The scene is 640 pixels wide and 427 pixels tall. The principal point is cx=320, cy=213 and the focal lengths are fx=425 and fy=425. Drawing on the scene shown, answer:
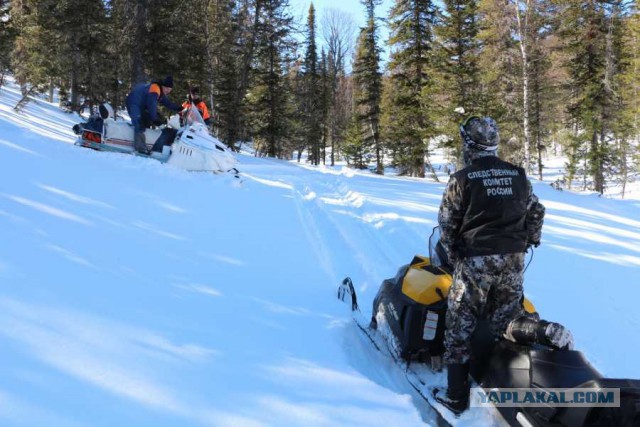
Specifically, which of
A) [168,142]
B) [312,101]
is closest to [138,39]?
[168,142]

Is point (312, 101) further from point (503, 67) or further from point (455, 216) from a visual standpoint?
point (455, 216)

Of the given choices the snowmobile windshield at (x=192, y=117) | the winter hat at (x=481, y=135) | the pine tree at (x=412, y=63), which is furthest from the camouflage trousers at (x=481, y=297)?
the pine tree at (x=412, y=63)

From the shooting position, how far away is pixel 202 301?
11.8ft

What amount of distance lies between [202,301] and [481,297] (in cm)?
221

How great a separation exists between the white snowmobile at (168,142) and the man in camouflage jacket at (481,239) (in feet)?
25.4

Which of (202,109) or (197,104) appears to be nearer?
(202,109)

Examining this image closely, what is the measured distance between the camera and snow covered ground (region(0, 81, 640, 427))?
2348 millimetres

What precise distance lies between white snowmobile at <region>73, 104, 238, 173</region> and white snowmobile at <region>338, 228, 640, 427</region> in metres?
6.56

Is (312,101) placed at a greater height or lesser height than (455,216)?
greater

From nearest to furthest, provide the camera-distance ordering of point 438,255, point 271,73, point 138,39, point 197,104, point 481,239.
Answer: point 481,239 → point 438,255 → point 197,104 → point 138,39 → point 271,73

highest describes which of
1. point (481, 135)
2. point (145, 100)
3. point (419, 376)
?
point (145, 100)

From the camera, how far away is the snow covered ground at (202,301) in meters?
2.35

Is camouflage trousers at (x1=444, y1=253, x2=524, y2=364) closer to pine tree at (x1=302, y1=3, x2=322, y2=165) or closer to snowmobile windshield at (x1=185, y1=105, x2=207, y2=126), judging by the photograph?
snowmobile windshield at (x1=185, y1=105, x2=207, y2=126)

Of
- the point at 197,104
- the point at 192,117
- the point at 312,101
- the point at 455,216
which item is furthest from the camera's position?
the point at 312,101
